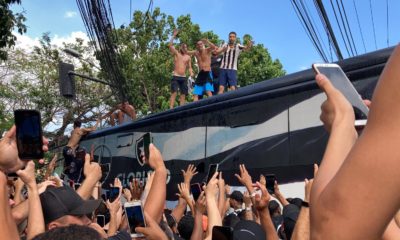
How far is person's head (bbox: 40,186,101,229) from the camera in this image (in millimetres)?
2314

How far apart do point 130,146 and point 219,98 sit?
105 inches

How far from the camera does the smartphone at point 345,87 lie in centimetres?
146

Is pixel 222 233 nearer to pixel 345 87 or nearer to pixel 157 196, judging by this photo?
pixel 157 196

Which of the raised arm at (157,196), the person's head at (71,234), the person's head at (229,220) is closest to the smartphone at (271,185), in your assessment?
the person's head at (229,220)

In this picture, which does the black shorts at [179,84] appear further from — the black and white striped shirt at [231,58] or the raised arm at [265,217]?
the raised arm at [265,217]

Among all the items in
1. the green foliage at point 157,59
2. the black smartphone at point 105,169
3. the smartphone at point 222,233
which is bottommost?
the smartphone at point 222,233

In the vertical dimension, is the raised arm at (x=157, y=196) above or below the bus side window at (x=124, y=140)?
below

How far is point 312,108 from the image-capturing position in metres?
6.06

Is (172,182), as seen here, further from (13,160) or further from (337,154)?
(337,154)

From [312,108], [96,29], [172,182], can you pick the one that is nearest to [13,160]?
[312,108]

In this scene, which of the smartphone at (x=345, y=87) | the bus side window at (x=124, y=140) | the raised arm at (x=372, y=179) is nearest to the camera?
the raised arm at (x=372, y=179)

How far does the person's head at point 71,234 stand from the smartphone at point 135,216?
3.27 feet

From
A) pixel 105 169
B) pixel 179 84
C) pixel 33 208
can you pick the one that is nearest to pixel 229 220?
pixel 33 208

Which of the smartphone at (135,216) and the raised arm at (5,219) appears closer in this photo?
the raised arm at (5,219)
